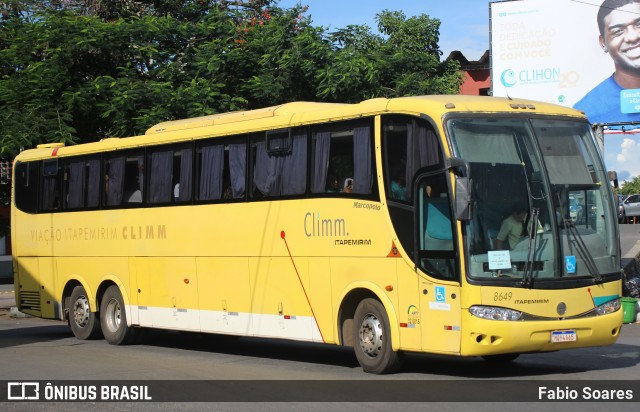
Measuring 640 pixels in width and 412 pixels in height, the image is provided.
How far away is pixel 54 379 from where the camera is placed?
13281mm

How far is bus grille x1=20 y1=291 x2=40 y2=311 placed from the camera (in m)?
21.6

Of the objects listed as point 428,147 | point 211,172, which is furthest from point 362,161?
point 211,172

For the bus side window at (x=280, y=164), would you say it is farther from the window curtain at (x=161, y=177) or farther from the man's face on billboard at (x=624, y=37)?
the man's face on billboard at (x=624, y=37)

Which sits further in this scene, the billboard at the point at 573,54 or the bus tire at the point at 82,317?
the billboard at the point at 573,54

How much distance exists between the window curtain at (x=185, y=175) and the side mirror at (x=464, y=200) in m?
6.41

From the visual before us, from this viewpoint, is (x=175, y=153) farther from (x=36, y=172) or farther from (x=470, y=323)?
(x=470, y=323)

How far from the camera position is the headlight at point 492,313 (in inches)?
481

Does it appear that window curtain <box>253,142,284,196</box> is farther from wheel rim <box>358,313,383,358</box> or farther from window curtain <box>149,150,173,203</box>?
wheel rim <box>358,313,383,358</box>

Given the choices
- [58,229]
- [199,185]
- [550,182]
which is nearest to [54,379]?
[199,185]

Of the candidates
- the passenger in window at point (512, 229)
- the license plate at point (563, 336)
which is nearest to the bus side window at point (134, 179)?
the passenger in window at point (512, 229)

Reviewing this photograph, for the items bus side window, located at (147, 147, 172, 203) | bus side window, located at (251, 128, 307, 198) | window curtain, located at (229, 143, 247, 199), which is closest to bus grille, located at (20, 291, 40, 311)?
bus side window, located at (147, 147, 172, 203)

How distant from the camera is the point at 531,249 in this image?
1248 centimetres

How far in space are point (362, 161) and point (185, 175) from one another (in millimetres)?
4542

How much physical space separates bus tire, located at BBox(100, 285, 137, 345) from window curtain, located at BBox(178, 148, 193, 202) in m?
2.78
